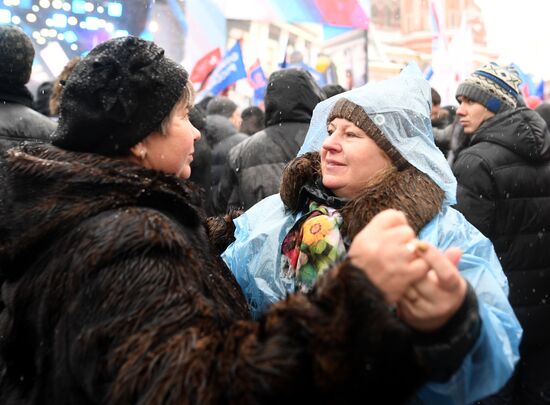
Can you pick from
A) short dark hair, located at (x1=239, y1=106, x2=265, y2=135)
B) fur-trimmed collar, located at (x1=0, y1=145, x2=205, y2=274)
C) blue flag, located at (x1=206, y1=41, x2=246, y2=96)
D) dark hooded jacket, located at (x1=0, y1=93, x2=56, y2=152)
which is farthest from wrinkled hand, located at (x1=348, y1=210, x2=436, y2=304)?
blue flag, located at (x1=206, y1=41, x2=246, y2=96)

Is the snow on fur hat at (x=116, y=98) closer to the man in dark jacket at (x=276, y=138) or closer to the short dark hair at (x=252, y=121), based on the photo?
the man in dark jacket at (x=276, y=138)

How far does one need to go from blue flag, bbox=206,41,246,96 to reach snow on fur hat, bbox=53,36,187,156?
5868 mm

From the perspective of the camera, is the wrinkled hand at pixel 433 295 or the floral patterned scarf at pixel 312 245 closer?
the wrinkled hand at pixel 433 295

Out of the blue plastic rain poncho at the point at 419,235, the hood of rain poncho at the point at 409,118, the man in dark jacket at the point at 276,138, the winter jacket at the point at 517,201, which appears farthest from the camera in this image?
the man in dark jacket at the point at 276,138

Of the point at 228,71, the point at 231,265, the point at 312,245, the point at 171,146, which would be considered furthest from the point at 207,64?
the point at 171,146

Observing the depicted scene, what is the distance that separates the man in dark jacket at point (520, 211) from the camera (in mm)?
3475

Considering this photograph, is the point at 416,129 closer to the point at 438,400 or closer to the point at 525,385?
the point at 438,400

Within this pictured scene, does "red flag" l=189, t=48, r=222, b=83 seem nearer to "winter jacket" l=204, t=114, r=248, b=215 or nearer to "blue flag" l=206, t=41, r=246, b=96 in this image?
"blue flag" l=206, t=41, r=246, b=96

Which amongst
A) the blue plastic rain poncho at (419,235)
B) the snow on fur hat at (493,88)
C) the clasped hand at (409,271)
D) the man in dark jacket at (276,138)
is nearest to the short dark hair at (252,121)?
the man in dark jacket at (276,138)

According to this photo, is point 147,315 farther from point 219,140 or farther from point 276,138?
point 219,140

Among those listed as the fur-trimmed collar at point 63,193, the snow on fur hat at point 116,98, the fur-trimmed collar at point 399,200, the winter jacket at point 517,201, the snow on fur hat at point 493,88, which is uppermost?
the snow on fur hat at point 116,98

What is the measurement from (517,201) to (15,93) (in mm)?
2756

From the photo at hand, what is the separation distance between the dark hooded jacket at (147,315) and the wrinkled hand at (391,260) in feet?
0.12

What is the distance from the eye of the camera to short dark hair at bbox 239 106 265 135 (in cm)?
654
